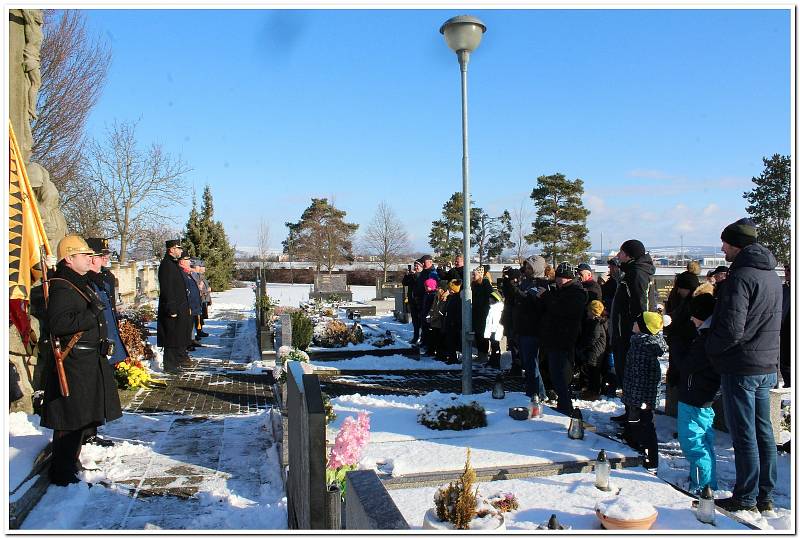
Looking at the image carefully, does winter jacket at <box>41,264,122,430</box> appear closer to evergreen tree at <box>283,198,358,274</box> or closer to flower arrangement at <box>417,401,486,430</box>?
flower arrangement at <box>417,401,486,430</box>

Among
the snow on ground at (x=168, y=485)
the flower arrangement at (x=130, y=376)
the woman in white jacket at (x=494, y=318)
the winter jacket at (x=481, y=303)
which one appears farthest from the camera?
the winter jacket at (x=481, y=303)

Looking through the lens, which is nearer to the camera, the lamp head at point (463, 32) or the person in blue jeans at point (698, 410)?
the person in blue jeans at point (698, 410)

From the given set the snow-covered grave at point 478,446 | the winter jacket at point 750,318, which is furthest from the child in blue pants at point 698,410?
the snow-covered grave at point 478,446

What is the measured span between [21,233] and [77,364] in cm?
203

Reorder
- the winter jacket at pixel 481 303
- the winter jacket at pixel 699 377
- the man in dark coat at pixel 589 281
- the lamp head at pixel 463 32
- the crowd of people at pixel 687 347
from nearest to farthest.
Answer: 1. the crowd of people at pixel 687 347
2. the winter jacket at pixel 699 377
3. the lamp head at pixel 463 32
4. the man in dark coat at pixel 589 281
5. the winter jacket at pixel 481 303

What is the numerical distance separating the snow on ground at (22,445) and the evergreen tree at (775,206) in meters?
29.9

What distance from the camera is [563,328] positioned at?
23.6 ft

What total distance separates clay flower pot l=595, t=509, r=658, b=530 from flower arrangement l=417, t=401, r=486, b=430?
96.4 inches

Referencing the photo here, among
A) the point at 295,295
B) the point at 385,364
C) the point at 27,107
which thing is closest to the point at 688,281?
the point at 385,364

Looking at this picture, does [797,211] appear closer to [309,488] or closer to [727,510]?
Result: [727,510]

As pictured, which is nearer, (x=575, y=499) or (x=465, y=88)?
(x=575, y=499)

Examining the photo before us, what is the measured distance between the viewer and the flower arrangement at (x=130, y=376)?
28.6ft

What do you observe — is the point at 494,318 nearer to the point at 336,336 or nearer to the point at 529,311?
the point at 529,311

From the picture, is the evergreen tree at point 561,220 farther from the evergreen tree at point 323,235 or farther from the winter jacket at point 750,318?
the winter jacket at point 750,318
